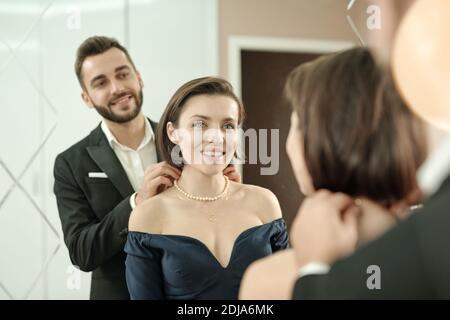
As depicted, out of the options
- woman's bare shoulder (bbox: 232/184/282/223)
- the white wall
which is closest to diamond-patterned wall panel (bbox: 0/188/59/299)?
the white wall

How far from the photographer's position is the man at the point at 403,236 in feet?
1.83

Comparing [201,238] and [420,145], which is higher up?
[420,145]

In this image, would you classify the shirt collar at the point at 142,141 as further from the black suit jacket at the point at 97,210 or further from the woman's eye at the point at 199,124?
the woman's eye at the point at 199,124

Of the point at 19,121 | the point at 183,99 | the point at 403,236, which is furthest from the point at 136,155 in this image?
the point at 403,236

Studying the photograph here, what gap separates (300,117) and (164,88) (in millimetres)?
346

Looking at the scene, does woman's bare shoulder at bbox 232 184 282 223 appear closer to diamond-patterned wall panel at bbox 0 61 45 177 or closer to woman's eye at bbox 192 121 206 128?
woman's eye at bbox 192 121 206 128

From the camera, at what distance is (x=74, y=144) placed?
3.30 ft

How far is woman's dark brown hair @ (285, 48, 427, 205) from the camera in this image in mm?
665

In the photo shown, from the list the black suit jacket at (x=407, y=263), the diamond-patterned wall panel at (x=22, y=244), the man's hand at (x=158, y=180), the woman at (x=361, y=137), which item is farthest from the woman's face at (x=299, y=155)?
the diamond-patterned wall panel at (x=22, y=244)

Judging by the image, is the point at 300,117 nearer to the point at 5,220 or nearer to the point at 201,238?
the point at 201,238

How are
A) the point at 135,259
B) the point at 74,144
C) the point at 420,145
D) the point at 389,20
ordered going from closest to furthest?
the point at 420,145 → the point at 389,20 → the point at 135,259 → the point at 74,144

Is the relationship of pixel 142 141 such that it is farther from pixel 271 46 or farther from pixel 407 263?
pixel 407 263

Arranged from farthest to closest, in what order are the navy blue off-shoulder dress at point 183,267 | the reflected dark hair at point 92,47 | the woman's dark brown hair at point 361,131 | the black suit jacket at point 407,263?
the reflected dark hair at point 92,47 → the navy blue off-shoulder dress at point 183,267 → the woman's dark brown hair at point 361,131 → the black suit jacket at point 407,263
